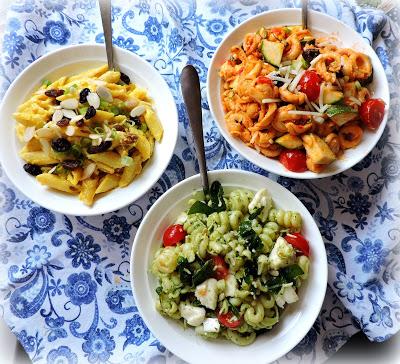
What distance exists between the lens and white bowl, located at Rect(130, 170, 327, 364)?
2279mm

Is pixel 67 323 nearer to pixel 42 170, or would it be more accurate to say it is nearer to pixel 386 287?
pixel 42 170

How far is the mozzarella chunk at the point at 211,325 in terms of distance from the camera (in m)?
2.20

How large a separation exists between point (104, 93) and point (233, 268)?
958mm

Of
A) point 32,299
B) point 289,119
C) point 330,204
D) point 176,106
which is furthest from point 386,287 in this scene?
point 32,299

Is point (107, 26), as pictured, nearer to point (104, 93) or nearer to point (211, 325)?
point (104, 93)

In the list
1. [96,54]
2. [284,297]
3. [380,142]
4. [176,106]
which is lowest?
[284,297]

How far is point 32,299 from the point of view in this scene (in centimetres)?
253

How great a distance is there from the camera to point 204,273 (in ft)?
7.16

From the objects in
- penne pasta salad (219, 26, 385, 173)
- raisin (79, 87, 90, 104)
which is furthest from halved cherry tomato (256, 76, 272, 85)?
raisin (79, 87, 90, 104)

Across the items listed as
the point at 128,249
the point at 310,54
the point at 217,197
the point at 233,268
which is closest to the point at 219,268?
the point at 233,268

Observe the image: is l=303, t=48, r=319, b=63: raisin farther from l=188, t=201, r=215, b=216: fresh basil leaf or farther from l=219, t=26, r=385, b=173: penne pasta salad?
l=188, t=201, r=215, b=216: fresh basil leaf

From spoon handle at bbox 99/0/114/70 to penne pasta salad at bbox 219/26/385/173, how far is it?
53 centimetres

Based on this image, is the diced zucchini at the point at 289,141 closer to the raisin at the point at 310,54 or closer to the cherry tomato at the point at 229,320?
the raisin at the point at 310,54

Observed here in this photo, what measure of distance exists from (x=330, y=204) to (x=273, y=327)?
0.67 m
